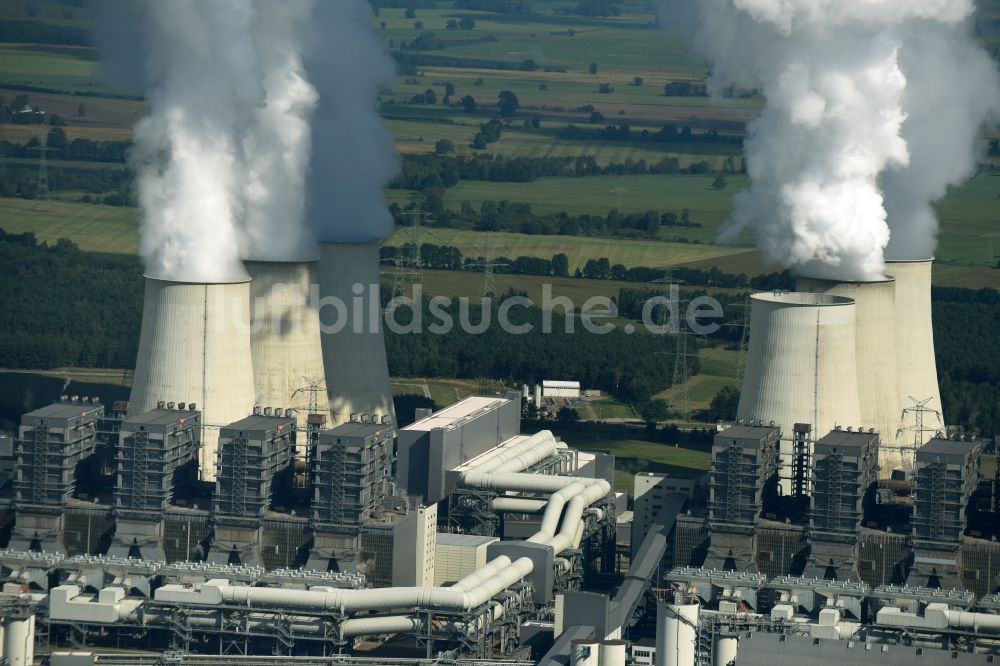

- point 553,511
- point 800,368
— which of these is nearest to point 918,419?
point 800,368

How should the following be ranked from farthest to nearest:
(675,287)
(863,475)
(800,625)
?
(675,287)
(863,475)
(800,625)

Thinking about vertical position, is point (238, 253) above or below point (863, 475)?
above

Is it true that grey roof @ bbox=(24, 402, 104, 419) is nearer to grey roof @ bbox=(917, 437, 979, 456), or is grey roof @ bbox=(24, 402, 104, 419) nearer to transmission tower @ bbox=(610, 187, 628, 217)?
grey roof @ bbox=(917, 437, 979, 456)

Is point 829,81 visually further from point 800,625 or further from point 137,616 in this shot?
point 137,616

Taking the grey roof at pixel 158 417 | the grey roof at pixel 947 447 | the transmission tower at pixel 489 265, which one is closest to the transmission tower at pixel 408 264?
the transmission tower at pixel 489 265

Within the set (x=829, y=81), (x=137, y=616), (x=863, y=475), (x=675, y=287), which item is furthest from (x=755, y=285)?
(x=137, y=616)

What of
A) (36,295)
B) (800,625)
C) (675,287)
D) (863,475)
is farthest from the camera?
(675,287)
